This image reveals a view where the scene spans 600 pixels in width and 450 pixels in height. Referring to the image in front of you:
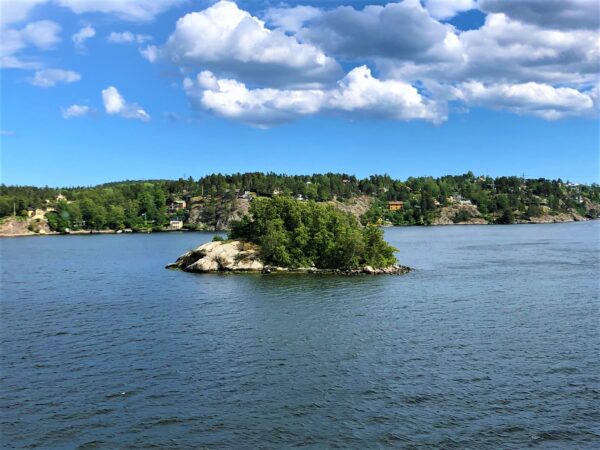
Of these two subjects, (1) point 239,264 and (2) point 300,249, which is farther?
(2) point 300,249

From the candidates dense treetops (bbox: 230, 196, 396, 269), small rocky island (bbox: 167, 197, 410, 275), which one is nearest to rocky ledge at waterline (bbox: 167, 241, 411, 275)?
small rocky island (bbox: 167, 197, 410, 275)

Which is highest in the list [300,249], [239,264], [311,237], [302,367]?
[311,237]

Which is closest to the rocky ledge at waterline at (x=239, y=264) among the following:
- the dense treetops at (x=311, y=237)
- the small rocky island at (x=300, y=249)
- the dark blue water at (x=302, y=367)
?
the small rocky island at (x=300, y=249)

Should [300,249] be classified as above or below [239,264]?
above

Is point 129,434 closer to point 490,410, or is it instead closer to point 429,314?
point 490,410

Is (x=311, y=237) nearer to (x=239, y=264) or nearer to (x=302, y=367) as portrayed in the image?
(x=239, y=264)

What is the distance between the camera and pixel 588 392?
33.8 metres

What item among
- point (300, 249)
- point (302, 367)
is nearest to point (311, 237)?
point (300, 249)

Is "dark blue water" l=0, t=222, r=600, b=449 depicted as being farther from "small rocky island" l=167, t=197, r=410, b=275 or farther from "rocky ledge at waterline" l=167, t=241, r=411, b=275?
"small rocky island" l=167, t=197, r=410, b=275

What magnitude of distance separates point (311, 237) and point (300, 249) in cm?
338

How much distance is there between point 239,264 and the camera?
9981 cm

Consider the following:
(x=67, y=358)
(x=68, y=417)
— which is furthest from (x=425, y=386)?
(x=67, y=358)

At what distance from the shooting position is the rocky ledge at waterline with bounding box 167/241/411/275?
9602 centimetres

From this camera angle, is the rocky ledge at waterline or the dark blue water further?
the rocky ledge at waterline
